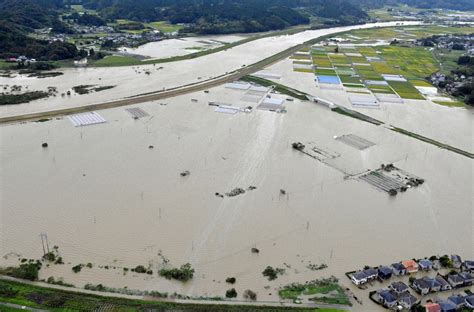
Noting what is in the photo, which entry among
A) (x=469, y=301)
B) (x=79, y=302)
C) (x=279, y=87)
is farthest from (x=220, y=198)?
(x=279, y=87)

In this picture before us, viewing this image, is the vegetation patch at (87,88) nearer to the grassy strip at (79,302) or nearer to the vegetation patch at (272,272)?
the grassy strip at (79,302)

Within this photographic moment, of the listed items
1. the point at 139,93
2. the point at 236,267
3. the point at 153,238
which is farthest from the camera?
the point at 139,93

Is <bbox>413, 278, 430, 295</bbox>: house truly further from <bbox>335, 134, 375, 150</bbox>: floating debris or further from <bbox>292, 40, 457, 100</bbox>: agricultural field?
<bbox>292, 40, 457, 100</bbox>: agricultural field

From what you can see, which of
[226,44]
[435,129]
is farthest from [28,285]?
[226,44]

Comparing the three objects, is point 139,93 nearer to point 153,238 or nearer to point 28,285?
point 153,238

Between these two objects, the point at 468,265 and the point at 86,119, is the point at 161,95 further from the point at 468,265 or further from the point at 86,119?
the point at 468,265

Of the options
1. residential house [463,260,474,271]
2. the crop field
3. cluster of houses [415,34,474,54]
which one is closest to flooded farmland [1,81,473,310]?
residential house [463,260,474,271]

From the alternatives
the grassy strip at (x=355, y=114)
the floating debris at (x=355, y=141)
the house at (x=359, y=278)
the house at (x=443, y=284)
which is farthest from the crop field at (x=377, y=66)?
the house at (x=359, y=278)
